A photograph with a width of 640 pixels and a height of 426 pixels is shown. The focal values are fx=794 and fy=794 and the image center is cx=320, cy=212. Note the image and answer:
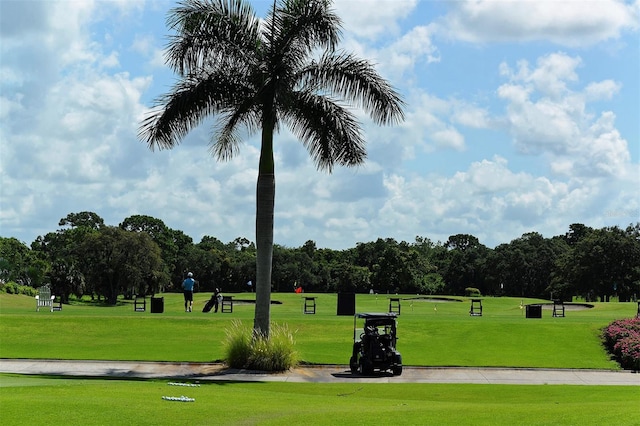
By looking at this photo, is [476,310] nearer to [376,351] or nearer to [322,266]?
[376,351]

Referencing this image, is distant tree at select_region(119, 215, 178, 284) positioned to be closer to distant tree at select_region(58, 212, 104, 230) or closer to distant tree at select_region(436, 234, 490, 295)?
distant tree at select_region(58, 212, 104, 230)

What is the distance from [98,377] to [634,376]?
14984mm

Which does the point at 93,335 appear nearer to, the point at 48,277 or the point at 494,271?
the point at 48,277

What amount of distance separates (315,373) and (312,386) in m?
2.90

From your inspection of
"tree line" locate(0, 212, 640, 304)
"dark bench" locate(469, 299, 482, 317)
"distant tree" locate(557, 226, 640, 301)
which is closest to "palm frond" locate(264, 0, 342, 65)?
"dark bench" locate(469, 299, 482, 317)

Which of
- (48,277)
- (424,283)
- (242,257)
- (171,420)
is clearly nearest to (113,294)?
(48,277)

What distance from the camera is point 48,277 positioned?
7419 cm

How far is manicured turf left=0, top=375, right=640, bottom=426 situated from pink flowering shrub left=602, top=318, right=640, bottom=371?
5.33m

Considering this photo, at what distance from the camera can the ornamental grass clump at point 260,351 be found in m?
22.5

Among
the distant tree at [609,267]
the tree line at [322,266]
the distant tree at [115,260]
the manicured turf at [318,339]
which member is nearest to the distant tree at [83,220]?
the tree line at [322,266]

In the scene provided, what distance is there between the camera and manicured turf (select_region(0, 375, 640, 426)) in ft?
38.0

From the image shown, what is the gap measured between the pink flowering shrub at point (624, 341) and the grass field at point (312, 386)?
1.40 ft

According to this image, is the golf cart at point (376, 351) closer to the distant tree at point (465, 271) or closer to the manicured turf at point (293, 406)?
the manicured turf at point (293, 406)

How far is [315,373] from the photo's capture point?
73.9 feet
